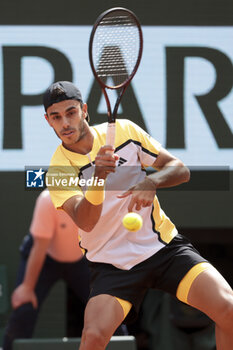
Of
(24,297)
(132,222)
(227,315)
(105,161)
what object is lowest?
(24,297)

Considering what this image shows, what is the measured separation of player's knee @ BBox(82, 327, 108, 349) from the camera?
10.2ft

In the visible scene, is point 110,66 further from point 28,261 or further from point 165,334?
point 165,334

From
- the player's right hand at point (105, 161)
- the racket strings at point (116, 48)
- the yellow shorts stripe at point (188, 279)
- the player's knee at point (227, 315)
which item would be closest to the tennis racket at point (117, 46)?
the racket strings at point (116, 48)

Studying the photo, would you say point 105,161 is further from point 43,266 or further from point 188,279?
point 43,266

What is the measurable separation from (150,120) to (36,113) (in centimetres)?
79

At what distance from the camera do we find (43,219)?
4.91 metres

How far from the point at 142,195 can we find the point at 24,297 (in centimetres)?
211

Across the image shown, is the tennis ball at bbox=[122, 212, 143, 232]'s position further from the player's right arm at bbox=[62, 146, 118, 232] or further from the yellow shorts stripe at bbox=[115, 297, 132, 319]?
the yellow shorts stripe at bbox=[115, 297, 132, 319]

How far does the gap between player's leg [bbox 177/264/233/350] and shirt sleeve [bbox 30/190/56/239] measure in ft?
5.92

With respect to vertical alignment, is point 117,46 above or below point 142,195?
above

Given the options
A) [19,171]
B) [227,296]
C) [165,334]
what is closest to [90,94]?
[19,171]

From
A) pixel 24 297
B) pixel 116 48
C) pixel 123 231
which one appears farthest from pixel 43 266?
pixel 116 48

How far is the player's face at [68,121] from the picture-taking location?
3297mm

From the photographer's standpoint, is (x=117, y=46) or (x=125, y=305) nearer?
(x=125, y=305)
